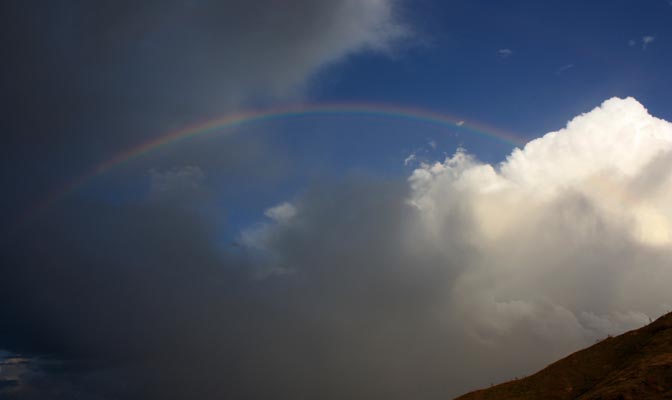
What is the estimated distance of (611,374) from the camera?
130 ft

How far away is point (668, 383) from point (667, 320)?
54.4 ft

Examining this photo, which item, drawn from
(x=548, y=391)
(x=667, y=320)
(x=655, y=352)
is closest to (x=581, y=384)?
(x=548, y=391)

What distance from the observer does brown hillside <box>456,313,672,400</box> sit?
31906 mm

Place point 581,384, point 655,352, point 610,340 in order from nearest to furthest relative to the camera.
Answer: point 655,352, point 581,384, point 610,340

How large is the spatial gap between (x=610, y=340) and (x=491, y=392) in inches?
545

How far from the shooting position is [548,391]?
43562mm

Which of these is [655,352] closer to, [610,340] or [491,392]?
[610,340]

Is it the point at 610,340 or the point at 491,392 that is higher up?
the point at 610,340

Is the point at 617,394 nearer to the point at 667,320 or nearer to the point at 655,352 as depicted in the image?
the point at 655,352

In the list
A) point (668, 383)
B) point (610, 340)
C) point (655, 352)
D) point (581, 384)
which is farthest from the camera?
point (610, 340)

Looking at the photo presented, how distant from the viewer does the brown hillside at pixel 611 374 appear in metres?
31.9

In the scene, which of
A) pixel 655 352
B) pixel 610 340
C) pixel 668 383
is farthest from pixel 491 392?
pixel 668 383

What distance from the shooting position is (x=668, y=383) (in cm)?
3102

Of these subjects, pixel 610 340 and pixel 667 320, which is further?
pixel 610 340
